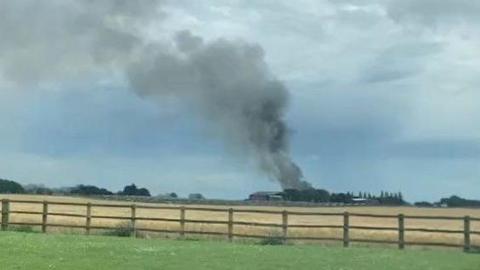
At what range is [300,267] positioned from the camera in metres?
17.4

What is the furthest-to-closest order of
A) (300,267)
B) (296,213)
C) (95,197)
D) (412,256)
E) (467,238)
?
(95,197)
(296,213)
(467,238)
(412,256)
(300,267)

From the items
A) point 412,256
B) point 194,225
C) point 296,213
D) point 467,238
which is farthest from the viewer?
point 194,225

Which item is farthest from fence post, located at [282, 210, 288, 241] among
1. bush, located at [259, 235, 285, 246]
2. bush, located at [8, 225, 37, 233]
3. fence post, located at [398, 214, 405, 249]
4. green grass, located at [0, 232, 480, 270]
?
bush, located at [8, 225, 37, 233]

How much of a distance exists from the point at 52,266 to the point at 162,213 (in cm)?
3306

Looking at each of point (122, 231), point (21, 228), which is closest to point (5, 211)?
point (21, 228)

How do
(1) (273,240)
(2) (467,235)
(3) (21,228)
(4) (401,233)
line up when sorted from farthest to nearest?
(3) (21,228) < (1) (273,240) < (4) (401,233) < (2) (467,235)

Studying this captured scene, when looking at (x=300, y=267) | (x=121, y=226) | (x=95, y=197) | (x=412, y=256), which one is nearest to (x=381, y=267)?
(x=300, y=267)

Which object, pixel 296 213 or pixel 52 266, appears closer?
pixel 52 266

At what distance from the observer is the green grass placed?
672 inches

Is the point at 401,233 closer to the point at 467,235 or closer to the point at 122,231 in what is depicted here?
the point at 467,235

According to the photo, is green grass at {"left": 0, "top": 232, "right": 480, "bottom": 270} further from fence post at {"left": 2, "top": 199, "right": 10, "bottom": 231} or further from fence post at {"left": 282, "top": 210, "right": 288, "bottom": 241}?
fence post at {"left": 2, "top": 199, "right": 10, "bottom": 231}

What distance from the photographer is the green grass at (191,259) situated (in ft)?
56.0

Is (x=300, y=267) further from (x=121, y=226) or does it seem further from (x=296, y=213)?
(x=121, y=226)

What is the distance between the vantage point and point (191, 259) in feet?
61.6
